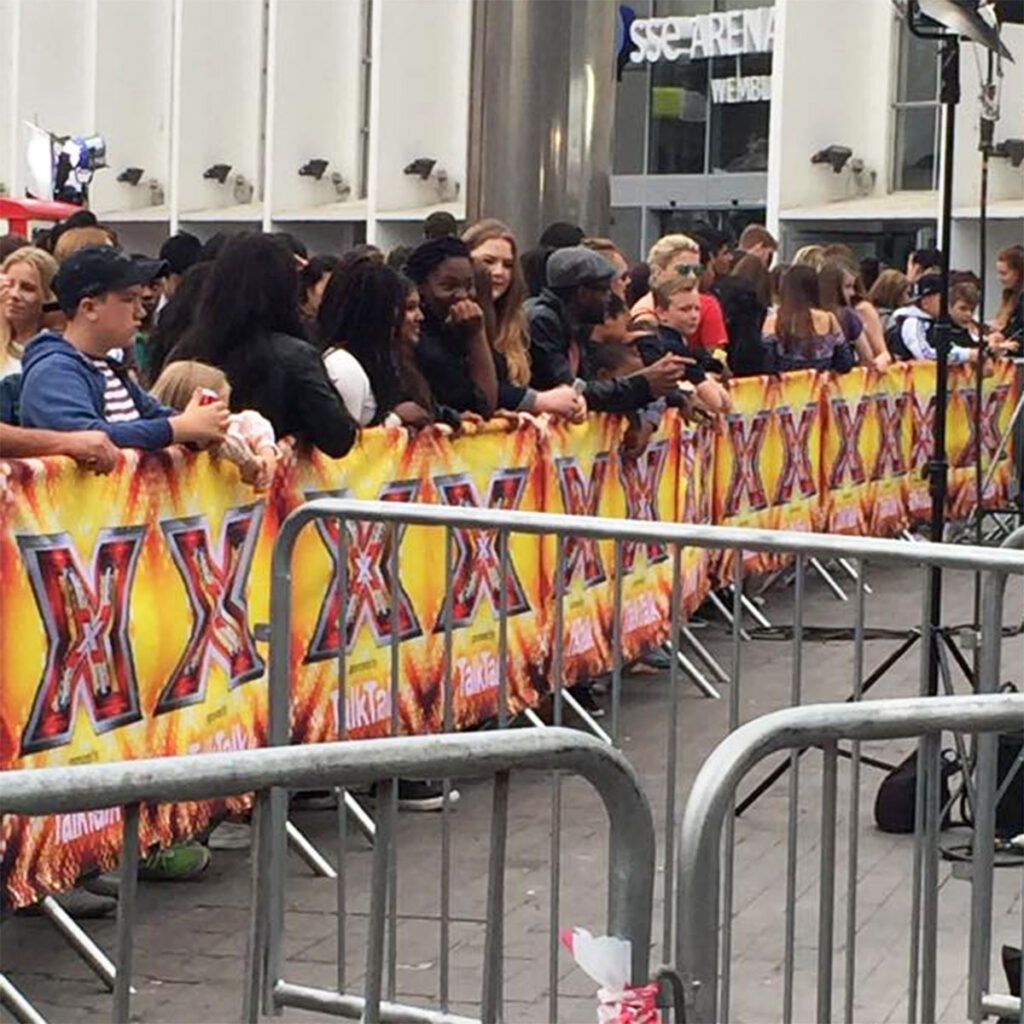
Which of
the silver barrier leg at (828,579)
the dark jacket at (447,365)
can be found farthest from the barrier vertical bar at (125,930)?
the dark jacket at (447,365)

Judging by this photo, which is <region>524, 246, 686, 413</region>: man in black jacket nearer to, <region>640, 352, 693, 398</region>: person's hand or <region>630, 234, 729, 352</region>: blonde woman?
<region>640, 352, 693, 398</region>: person's hand

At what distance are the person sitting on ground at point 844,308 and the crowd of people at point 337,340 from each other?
141 cm

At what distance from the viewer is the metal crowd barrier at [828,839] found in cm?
392

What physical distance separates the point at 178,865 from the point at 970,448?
10818 mm

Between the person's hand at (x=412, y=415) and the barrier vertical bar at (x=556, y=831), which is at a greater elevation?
the person's hand at (x=412, y=415)

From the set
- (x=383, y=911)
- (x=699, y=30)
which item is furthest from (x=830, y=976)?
(x=699, y=30)

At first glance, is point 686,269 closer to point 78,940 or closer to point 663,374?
point 663,374

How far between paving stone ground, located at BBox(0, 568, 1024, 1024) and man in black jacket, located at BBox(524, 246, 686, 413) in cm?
288

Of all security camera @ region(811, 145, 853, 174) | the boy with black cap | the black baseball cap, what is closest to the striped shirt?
the boy with black cap

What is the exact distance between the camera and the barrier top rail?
5551 millimetres

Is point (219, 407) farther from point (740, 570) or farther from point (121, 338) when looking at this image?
point (740, 570)

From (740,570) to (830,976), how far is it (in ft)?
6.91

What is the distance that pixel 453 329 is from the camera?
980 cm

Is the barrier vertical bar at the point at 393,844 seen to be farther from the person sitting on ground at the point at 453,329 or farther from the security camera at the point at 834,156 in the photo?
the security camera at the point at 834,156
